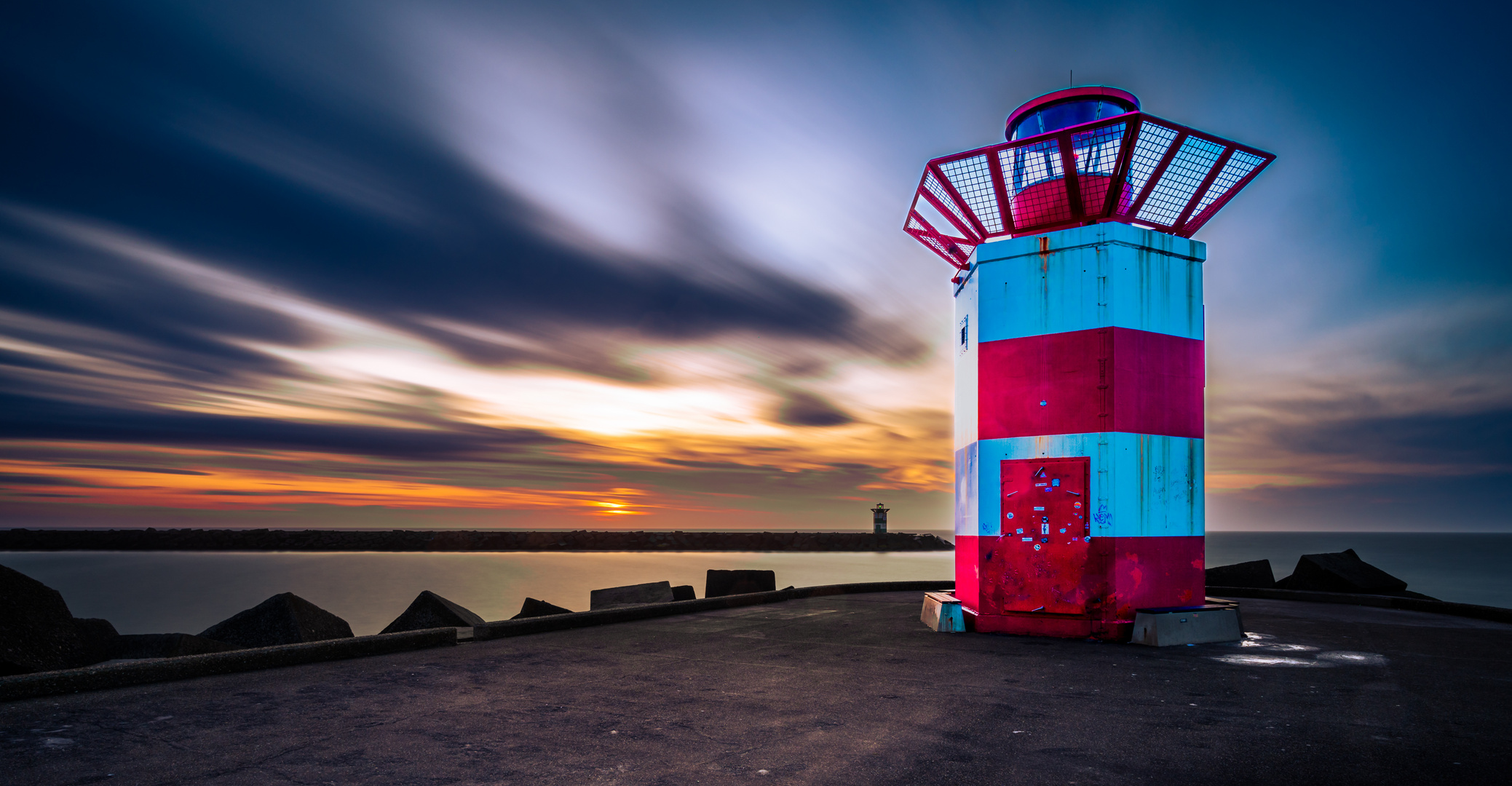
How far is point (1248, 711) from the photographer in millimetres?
4297

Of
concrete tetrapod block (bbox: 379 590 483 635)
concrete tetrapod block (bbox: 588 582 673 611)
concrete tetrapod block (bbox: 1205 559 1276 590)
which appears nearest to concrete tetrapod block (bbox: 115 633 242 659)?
concrete tetrapod block (bbox: 379 590 483 635)

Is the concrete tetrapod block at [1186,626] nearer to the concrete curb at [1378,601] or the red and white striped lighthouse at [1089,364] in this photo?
the red and white striped lighthouse at [1089,364]

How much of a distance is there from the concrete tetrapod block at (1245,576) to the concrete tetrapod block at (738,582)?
774 centimetres

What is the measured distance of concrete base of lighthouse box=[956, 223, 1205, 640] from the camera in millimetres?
7125

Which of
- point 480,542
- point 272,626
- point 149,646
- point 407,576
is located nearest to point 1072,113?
point 272,626

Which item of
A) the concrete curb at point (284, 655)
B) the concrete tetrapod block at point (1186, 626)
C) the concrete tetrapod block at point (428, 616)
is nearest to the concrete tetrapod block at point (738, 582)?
the concrete curb at point (284, 655)

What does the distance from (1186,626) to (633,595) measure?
7.46 meters

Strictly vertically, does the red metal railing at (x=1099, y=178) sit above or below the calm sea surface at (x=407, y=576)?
above

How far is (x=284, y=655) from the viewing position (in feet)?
17.7

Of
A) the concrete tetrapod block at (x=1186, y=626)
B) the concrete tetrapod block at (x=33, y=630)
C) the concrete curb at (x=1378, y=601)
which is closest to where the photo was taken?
the concrete tetrapod block at (x=33, y=630)

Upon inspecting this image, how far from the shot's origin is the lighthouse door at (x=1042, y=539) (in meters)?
7.19

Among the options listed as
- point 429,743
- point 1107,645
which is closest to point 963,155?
point 1107,645

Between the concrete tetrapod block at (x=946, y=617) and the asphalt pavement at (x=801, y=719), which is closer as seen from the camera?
the asphalt pavement at (x=801, y=719)

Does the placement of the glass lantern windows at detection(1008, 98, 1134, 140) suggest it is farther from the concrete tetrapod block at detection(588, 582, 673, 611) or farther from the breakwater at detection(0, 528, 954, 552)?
the breakwater at detection(0, 528, 954, 552)
